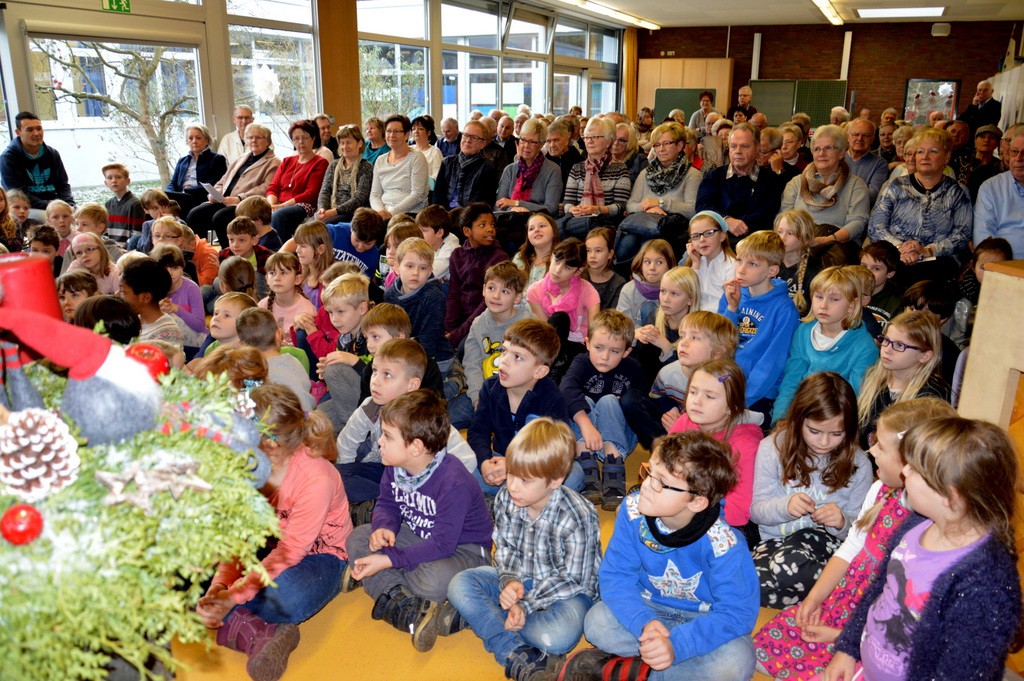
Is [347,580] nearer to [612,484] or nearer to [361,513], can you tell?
[361,513]

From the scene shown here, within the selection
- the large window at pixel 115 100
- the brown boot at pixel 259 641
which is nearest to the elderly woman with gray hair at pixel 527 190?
the brown boot at pixel 259 641

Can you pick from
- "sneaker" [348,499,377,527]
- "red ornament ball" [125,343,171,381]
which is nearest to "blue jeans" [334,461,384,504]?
"sneaker" [348,499,377,527]

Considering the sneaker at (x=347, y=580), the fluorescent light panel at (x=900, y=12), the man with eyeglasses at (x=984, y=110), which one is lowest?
the sneaker at (x=347, y=580)

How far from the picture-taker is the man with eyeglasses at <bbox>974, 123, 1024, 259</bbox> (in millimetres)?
3945

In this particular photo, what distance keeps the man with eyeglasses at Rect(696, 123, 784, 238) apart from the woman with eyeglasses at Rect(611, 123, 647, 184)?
2.95 feet

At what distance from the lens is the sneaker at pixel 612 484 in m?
2.95

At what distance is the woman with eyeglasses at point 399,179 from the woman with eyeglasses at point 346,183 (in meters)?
0.09

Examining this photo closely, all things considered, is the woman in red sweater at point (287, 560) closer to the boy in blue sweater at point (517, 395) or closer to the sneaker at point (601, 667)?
the boy in blue sweater at point (517, 395)

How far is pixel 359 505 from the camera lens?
277 cm

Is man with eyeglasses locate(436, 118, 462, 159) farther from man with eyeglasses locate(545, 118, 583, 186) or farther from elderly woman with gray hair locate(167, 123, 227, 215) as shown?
elderly woman with gray hair locate(167, 123, 227, 215)

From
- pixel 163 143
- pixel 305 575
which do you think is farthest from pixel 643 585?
pixel 163 143

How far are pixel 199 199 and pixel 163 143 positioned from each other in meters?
1.00

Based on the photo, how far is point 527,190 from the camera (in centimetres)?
528

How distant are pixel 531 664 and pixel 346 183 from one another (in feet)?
14.9
